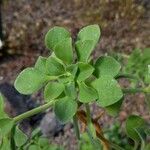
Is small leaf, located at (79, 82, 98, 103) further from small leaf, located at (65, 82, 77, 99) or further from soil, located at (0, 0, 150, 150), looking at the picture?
soil, located at (0, 0, 150, 150)

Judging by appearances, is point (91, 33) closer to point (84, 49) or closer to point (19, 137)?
point (84, 49)

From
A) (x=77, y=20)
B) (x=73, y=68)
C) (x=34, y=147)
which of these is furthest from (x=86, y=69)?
(x=77, y=20)

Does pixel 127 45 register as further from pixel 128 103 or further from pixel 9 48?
pixel 9 48

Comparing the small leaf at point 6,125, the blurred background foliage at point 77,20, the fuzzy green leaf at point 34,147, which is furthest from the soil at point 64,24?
the small leaf at point 6,125

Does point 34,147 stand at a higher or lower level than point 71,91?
lower

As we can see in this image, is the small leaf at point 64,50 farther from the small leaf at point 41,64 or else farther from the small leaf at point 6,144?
the small leaf at point 6,144

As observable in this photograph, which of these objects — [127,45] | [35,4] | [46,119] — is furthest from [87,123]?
[35,4]

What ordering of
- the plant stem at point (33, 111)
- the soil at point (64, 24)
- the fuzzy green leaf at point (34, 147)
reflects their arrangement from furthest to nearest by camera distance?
the soil at point (64, 24) < the fuzzy green leaf at point (34, 147) < the plant stem at point (33, 111)
